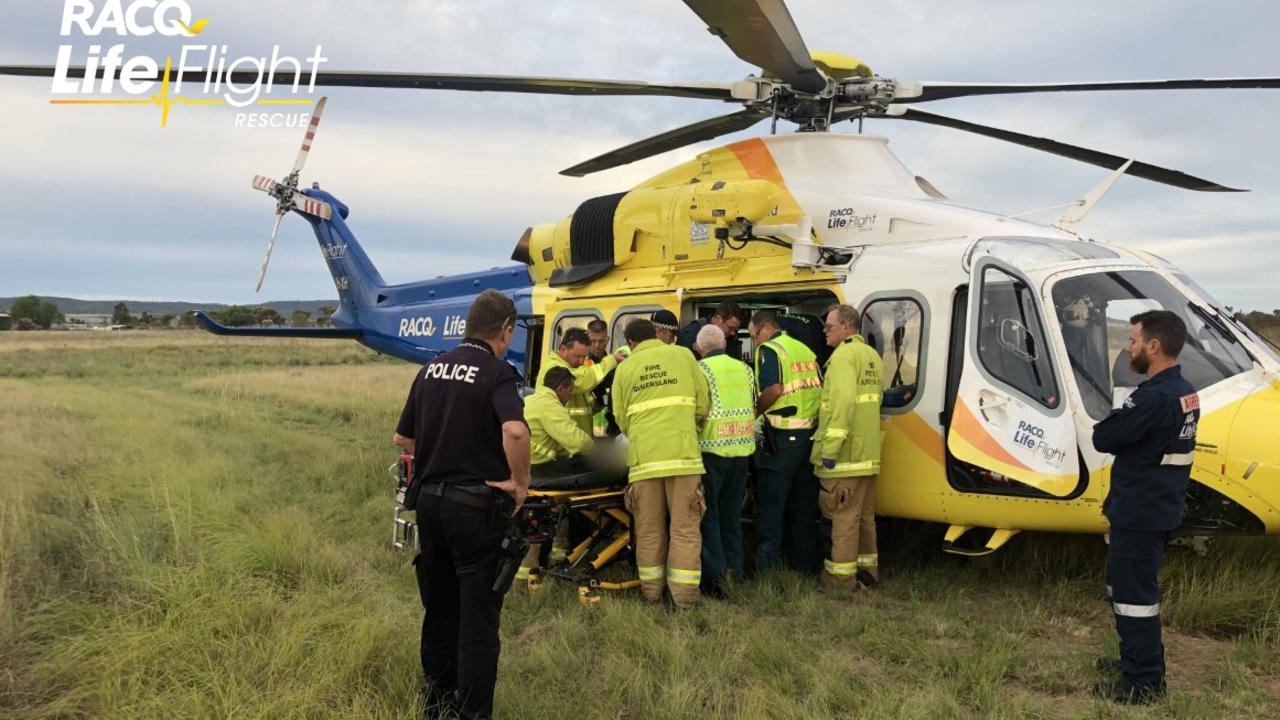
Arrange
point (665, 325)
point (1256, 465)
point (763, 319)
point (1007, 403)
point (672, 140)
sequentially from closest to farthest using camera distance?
point (1256, 465) < point (1007, 403) < point (665, 325) < point (763, 319) < point (672, 140)

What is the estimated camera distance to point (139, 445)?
10617mm

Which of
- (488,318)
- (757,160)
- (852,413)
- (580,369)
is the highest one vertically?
(757,160)

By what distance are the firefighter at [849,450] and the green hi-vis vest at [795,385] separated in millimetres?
124

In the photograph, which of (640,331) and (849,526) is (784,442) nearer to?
(849,526)

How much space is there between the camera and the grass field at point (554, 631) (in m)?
4.07

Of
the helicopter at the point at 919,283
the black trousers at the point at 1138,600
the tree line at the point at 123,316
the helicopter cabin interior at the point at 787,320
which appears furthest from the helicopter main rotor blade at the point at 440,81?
the tree line at the point at 123,316

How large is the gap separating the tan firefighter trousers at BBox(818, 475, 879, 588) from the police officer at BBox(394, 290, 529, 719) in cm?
285

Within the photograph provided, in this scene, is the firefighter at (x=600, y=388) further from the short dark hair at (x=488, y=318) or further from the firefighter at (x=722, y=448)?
the short dark hair at (x=488, y=318)

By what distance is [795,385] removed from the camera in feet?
20.0

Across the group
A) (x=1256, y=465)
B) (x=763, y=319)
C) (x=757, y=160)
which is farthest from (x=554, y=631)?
(x=757, y=160)

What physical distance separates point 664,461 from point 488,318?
7.10 ft

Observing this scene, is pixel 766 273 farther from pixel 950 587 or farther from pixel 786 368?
pixel 950 587

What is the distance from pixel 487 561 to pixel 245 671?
4.93ft

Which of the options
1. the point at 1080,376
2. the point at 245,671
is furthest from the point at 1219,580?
the point at 245,671
